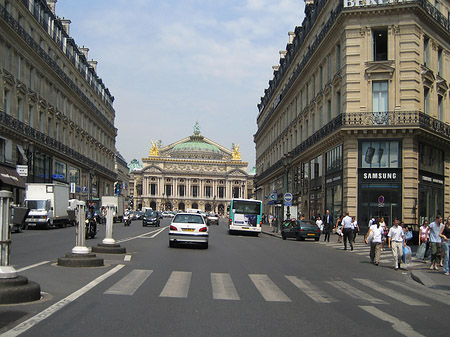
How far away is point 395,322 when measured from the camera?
Answer: 865cm

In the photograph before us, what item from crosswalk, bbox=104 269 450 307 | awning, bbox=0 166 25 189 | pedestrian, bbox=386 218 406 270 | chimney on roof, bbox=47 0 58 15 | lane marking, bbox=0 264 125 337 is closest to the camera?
lane marking, bbox=0 264 125 337

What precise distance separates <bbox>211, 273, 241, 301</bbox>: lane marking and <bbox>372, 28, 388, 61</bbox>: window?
25934mm

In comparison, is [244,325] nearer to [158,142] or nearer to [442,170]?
[442,170]

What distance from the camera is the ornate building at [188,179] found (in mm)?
178750

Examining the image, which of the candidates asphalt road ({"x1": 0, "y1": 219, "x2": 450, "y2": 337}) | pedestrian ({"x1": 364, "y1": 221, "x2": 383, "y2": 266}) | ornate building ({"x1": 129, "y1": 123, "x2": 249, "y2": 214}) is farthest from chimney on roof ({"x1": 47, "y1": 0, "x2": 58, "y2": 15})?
ornate building ({"x1": 129, "y1": 123, "x2": 249, "y2": 214})

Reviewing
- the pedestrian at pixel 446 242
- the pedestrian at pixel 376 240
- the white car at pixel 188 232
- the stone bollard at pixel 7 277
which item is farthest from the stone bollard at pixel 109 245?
the pedestrian at pixel 446 242

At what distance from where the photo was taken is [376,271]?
1745cm

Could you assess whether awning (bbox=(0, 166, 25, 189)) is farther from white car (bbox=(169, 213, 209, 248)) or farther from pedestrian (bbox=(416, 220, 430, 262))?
pedestrian (bbox=(416, 220, 430, 262))

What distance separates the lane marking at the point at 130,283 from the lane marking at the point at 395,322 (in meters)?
4.46

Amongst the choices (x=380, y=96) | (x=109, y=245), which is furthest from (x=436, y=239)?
(x=380, y=96)

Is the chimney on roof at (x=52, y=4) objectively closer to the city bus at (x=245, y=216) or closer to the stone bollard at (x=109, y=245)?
the city bus at (x=245, y=216)

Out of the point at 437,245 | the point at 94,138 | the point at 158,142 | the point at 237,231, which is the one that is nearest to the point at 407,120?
the point at 237,231

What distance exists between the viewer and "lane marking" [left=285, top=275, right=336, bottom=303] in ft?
35.5

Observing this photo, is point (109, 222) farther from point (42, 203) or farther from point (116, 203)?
point (116, 203)
